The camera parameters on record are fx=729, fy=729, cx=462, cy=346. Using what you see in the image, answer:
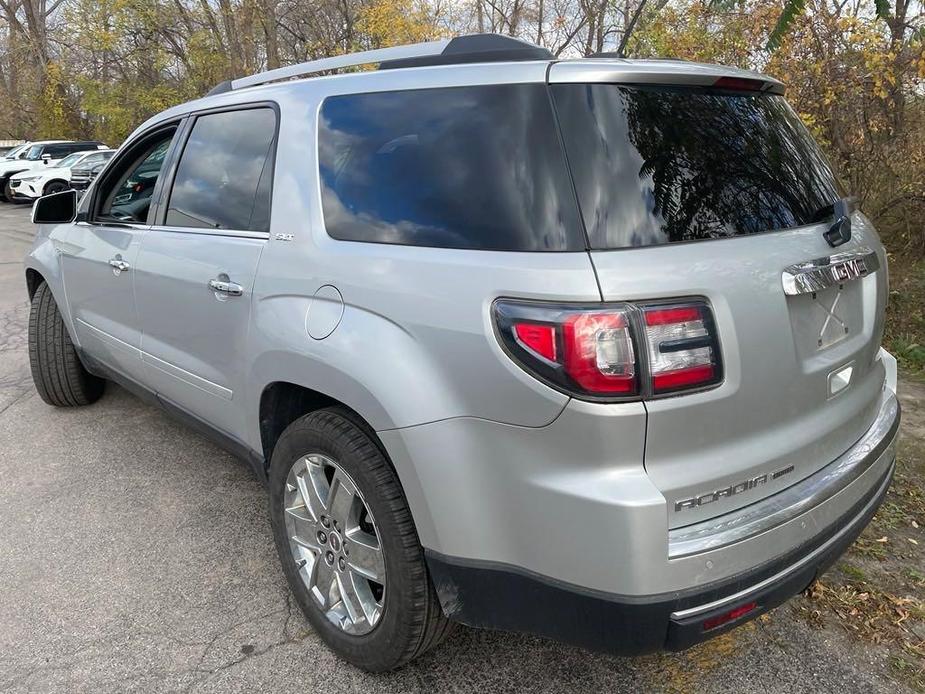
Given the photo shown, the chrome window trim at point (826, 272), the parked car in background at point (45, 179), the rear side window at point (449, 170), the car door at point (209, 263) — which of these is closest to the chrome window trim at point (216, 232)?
the car door at point (209, 263)

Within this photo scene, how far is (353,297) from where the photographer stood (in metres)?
2.11

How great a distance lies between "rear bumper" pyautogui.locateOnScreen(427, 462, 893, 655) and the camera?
172cm

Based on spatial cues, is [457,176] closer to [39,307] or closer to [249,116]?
[249,116]

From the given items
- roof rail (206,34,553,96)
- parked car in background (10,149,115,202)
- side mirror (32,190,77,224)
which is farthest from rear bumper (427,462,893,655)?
parked car in background (10,149,115,202)

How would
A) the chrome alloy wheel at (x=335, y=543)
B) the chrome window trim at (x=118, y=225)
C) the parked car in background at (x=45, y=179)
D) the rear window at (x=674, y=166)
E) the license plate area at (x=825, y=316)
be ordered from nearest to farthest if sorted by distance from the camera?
the rear window at (x=674, y=166) < the license plate area at (x=825, y=316) < the chrome alloy wheel at (x=335, y=543) < the chrome window trim at (x=118, y=225) < the parked car in background at (x=45, y=179)

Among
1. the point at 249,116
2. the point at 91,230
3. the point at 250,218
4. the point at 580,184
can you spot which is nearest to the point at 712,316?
the point at 580,184

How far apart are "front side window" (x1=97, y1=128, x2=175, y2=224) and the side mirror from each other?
43 centimetres

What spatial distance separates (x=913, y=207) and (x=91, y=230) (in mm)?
6615

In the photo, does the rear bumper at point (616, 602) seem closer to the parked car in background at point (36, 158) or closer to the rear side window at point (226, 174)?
the rear side window at point (226, 174)

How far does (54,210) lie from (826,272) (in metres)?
3.98

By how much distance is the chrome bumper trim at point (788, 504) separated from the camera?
1713 millimetres

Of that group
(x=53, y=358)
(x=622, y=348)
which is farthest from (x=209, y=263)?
(x=53, y=358)

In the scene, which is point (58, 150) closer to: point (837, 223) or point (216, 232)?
point (216, 232)

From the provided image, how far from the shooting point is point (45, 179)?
20.2 metres
